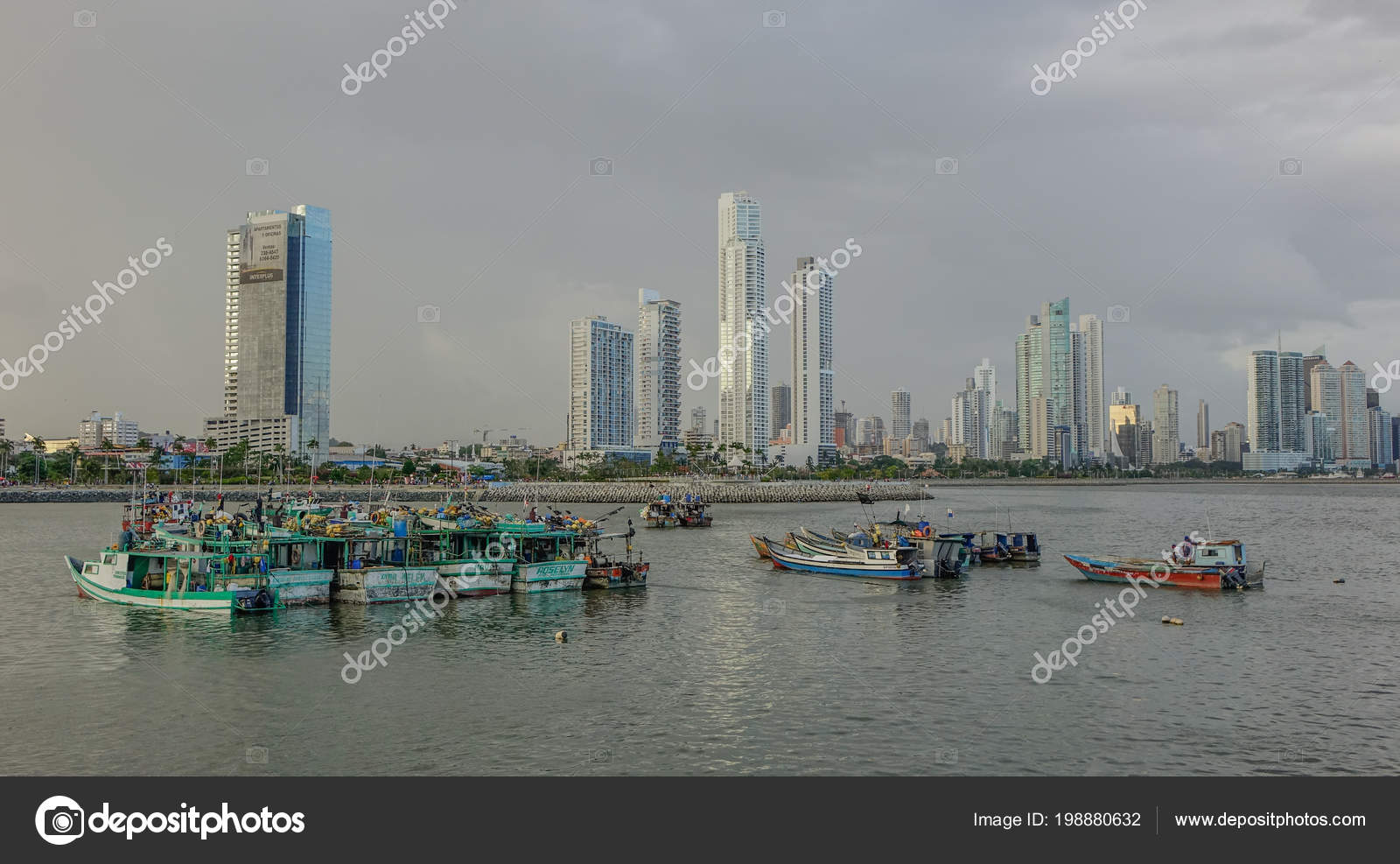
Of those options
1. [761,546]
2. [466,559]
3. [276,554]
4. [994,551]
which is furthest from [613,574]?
[994,551]

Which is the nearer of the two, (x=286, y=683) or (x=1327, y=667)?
(x=286, y=683)

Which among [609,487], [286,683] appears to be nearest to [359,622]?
[286,683]

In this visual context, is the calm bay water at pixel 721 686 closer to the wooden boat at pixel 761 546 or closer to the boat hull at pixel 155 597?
the boat hull at pixel 155 597

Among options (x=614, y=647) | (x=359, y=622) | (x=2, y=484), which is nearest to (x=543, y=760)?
(x=614, y=647)

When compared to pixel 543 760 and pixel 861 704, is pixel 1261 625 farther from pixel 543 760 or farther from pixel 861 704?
pixel 543 760
